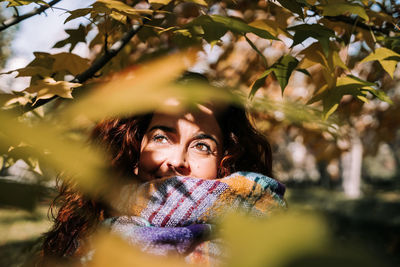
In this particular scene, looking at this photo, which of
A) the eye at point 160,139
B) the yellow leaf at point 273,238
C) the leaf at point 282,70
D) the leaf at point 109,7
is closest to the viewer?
the yellow leaf at point 273,238

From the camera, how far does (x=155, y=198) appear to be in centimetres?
103

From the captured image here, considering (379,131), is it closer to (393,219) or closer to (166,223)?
(166,223)

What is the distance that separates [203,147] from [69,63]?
1.73 ft

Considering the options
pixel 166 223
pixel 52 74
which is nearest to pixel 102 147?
pixel 52 74

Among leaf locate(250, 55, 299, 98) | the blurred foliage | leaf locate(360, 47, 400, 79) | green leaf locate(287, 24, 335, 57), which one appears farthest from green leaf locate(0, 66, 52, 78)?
leaf locate(360, 47, 400, 79)

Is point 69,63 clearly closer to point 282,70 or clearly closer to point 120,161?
point 120,161

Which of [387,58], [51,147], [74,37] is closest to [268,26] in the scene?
[387,58]

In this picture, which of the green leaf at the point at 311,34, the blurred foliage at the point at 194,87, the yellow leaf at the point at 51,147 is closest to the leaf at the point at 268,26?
the blurred foliage at the point at 194,87

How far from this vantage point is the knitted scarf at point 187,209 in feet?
2.94

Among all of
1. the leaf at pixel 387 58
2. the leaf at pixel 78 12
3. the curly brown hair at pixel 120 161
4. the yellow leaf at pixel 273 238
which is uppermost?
the yellow leaf at pixel 273 238

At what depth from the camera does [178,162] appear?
3.74 ft

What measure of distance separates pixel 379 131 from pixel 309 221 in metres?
3.09

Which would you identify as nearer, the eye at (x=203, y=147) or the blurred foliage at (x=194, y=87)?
the blurred foliage at (x=194, y=87)

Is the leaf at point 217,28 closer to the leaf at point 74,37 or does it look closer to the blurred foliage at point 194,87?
the blurred foliage at point 194,87
